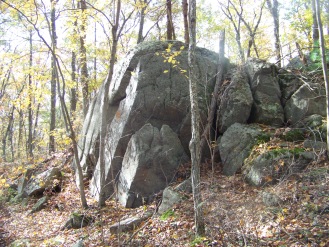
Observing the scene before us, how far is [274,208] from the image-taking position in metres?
6.19

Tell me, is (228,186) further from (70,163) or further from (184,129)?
(70,163)

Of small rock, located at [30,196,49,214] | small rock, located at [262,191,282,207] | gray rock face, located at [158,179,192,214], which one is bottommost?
small rock, located at [30,196,49,214]

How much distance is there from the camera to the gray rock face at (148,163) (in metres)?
9.13

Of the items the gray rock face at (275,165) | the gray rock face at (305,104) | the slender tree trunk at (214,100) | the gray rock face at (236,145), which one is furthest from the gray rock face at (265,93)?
the gray rock face at (275,165)

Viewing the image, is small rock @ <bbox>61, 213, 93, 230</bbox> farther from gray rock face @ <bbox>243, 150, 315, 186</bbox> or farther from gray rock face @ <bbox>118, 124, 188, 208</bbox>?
gray rock face @ <bbox>243, 150, 315, 186</bbox>

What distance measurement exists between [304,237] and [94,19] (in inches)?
346

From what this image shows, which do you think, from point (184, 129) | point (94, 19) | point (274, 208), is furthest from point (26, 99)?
point (274, 208)

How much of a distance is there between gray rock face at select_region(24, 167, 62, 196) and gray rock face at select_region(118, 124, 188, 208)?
4457 mm

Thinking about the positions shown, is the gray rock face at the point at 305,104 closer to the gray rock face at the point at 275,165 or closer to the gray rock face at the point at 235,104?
the gray rock face at the point at 235,104

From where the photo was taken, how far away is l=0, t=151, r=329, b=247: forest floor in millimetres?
5469

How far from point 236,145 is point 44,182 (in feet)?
27.9

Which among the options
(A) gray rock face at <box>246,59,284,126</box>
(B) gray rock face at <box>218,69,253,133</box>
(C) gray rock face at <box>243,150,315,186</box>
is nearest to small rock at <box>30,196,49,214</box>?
(B) gray rock face at <box>218,69,253,133</box>

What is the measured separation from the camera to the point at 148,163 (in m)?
9.22

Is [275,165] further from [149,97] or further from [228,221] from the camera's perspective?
[149,97]
